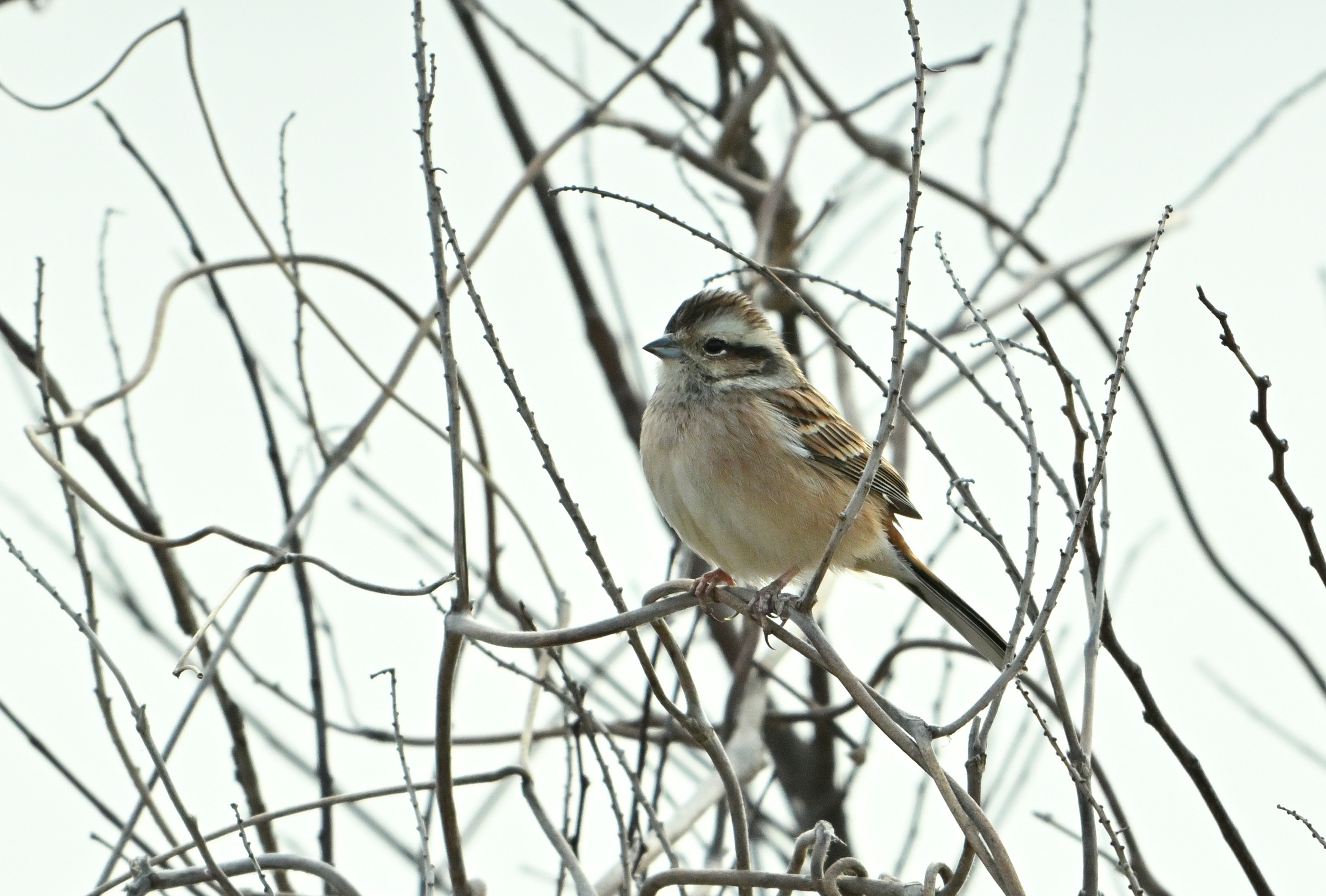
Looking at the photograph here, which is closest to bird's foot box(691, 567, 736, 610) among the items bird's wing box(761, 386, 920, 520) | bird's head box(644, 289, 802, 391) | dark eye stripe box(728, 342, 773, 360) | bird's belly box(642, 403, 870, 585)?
bird's belly box(642, 403, 870, 585)

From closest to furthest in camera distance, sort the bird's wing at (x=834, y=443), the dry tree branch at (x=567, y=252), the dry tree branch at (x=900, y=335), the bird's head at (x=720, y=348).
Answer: the dry tree branch at (x=900, y=335)
the bird's wing at (x=834, y=443)
the bird's head at (x=720, y=348)
the dry tree branch at (x=567, y=252)

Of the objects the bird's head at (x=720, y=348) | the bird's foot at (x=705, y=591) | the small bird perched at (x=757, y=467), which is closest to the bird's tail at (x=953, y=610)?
the small bird perched at (x=757, y=467)

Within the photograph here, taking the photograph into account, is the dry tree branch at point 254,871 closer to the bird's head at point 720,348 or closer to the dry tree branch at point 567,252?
the bird's head at point 720,348

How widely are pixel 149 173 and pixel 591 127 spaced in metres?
2.20

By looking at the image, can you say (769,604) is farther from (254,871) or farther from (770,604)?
(254,871)

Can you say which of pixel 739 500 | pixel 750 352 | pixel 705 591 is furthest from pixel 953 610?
pixel 705 591

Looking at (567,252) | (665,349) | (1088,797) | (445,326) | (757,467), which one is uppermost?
(567,252)

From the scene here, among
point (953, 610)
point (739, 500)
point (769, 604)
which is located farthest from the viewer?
point (953, 610)

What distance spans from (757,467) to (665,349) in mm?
732

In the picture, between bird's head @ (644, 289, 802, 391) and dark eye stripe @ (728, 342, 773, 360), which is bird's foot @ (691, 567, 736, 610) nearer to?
bird's head @ (644, 289, 802, 391)

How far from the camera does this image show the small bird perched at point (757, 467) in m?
4.95

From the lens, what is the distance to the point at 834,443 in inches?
215

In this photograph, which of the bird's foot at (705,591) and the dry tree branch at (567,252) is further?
the dry tree branch at (567,252)

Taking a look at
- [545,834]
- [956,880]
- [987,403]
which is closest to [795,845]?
[956,880]
